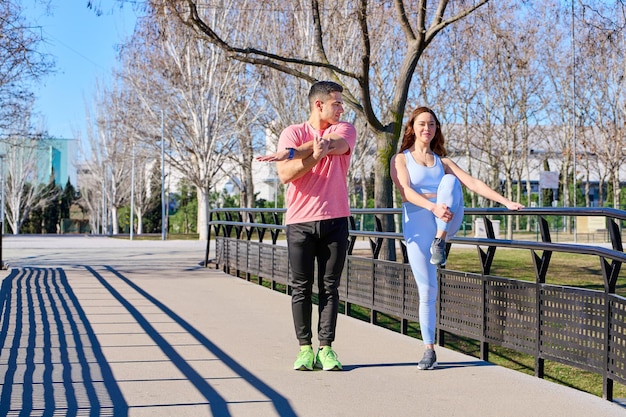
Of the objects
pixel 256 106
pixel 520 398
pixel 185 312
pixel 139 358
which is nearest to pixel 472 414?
pixel 520 398

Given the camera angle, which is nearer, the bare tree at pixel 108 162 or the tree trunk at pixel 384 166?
the tree trunk at pixel 384 166

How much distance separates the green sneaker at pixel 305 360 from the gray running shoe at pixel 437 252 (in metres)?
1.01

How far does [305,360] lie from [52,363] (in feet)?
5.81

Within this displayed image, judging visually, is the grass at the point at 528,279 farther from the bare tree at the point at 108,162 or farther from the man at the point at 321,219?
the bare tree at the point at 108,162

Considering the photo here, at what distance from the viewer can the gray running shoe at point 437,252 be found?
591 centimetres

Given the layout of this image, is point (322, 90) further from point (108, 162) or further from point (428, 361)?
point (108, 162)

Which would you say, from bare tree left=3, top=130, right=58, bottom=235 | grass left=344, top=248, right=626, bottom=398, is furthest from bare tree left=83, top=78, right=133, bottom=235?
grass left=344, top=248, right=626, bottom=398

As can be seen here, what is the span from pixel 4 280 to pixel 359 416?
10194 mm

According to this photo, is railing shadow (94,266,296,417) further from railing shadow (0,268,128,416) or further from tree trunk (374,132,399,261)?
tree trunk (374,132,399,261)

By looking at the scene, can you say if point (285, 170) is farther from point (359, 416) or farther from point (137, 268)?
point (137, 268)

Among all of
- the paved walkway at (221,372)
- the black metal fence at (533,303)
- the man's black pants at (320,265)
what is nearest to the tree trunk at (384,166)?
the paved walkway at (221,372)

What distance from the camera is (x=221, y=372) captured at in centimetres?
596

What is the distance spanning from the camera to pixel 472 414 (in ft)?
15.8

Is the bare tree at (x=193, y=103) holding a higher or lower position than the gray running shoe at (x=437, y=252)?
higher
